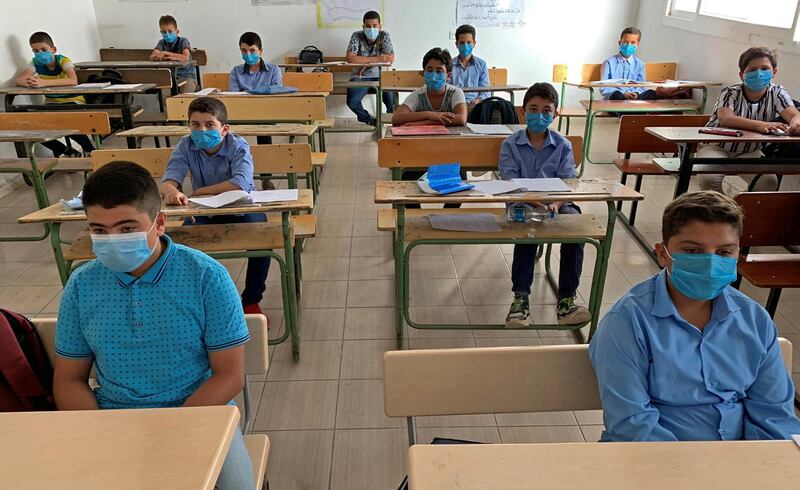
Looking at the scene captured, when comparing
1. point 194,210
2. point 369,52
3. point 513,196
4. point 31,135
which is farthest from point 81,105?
point 513,196

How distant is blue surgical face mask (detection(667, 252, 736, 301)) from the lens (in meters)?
1.31

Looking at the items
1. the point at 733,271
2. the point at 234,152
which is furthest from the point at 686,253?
the point at 234,152

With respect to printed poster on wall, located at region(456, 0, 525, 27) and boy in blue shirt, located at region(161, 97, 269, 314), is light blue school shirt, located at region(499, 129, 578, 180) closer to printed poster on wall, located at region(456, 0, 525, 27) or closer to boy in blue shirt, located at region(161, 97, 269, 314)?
boy in blue shirt, located at region(161, 97, 269, 314)

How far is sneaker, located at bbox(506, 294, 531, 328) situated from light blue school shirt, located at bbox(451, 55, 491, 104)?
126 inches

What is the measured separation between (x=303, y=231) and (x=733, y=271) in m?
1.95

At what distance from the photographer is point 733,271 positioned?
1326mm

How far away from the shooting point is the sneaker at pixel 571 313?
265 centimetres

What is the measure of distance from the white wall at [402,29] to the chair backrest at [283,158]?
169 inches

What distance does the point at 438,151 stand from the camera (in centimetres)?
313

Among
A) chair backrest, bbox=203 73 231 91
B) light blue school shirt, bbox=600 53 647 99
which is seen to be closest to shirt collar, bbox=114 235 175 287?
chair backrest, bbox=203 73 231 91

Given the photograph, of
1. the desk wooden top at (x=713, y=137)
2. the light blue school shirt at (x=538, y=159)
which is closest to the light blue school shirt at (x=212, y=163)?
the light blue school shirt at (x=538, y=159)

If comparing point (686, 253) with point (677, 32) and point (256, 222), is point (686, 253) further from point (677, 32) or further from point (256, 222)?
point (677, 32)

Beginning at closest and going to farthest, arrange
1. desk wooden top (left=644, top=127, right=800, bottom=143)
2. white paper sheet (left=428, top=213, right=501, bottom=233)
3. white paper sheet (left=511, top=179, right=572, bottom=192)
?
white paper sheet (left=511, top=179, right=572, bottom=192) < white paper sheet (left=428, top=213, right=501, bottom=233) < desk wooden top (left=644, top=127, right=800, bottom=143)

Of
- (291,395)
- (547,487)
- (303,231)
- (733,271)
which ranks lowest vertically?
(291,395)
